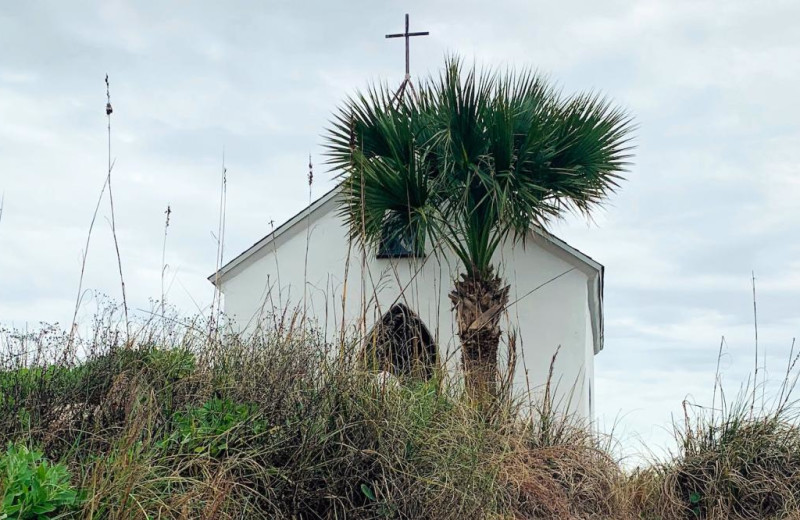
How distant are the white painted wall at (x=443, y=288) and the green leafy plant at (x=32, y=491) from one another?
983 cm

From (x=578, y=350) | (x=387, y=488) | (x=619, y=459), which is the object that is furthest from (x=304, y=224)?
(x=387, y=488)

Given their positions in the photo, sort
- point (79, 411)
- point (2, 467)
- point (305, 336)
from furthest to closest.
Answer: point (305, 336), point (79, 411), point (2, 467)

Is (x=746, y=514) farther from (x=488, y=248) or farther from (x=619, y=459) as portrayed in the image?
(x=488, y=248)

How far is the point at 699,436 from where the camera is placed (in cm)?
906

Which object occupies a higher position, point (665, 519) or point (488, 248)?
point (488, 248)

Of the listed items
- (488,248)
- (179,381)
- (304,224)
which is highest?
(304,224)

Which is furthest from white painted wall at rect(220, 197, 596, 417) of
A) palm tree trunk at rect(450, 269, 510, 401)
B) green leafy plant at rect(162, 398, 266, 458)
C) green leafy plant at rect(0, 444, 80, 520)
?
green leafy plant at rect(0, 444, 80, 520)

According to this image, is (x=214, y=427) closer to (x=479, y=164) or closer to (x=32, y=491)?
(x=32, y=491)

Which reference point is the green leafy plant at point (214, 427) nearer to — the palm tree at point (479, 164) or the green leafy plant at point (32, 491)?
the green leafy plant at point (32, 491)

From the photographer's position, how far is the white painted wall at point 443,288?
15242mm

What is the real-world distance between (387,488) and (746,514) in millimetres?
4820

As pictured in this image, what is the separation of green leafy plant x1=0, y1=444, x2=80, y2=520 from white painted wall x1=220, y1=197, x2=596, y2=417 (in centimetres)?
983

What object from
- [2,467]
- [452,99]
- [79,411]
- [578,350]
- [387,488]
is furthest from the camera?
[578,350]

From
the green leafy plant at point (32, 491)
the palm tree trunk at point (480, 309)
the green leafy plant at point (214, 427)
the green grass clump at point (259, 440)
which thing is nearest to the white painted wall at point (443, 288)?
the palm tree trunk at point (480, 309)
